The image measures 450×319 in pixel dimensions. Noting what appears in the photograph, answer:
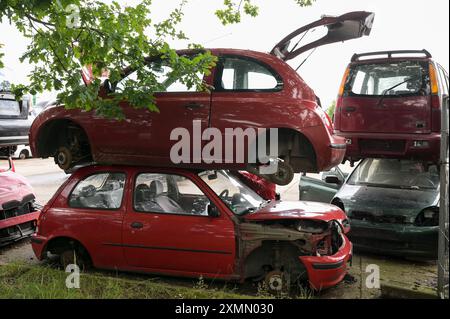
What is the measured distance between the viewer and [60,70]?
4.73 meters

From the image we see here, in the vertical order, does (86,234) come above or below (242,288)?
above

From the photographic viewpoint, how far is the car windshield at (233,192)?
15.8ft

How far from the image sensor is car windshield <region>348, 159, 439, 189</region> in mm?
6352

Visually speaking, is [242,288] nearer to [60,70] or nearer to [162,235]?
[162,235]

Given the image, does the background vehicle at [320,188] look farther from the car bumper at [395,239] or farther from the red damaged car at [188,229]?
the red damaged car at [188,229]

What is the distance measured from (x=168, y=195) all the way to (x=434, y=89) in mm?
4095

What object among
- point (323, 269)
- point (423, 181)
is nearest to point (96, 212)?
point (323, 269)

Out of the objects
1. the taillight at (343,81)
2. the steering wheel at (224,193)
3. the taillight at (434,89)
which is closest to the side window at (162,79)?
the steering wheel at (224,193)

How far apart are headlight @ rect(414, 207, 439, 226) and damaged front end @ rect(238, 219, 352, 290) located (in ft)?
4.62

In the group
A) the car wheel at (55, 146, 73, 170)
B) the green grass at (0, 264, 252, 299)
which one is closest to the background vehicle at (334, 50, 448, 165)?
the green grass at (0, 264, 252, 299)

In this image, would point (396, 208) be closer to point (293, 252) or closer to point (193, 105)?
point (293, 252)

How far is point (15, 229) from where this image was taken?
6328mm
